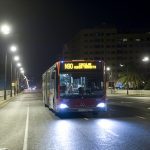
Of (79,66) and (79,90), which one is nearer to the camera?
(79,90)

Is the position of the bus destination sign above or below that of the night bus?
above

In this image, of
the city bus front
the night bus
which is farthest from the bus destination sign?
the city bus front

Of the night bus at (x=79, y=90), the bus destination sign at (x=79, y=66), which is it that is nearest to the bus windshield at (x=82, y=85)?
the night bus at (x=79, y=90)

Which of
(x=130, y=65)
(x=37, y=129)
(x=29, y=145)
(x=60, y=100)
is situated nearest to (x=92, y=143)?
(x=29, y=145)

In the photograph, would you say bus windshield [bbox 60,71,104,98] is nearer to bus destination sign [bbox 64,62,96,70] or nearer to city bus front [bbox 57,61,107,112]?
city bus front [bbox 57,61,107,112]

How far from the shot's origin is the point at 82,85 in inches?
1040

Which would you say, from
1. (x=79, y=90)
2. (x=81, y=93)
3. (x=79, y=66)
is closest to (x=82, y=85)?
(x=79, y=90)

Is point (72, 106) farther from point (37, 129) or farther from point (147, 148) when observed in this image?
point (147, 148)

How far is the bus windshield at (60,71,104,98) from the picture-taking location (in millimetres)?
26266

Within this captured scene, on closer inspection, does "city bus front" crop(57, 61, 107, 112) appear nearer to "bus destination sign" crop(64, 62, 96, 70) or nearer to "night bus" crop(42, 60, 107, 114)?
"night bus" crop(42, 60, 107, 114)

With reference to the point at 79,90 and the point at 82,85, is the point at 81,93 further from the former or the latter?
the point at 82,85

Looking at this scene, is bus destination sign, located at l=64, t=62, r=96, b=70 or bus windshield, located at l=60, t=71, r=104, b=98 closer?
bus windshield, located at l=60, t=71, r=104, b=98

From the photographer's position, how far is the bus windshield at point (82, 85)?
26266mm

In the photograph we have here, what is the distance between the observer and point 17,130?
19891 millimetres
